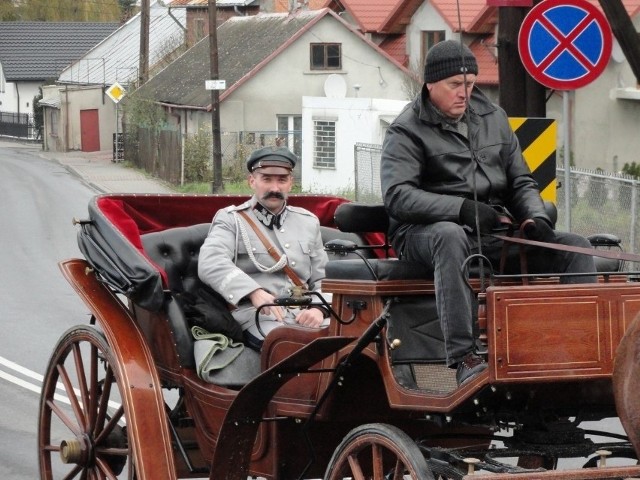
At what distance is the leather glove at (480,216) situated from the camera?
5.07m

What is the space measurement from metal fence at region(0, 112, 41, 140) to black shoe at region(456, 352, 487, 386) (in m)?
76.1

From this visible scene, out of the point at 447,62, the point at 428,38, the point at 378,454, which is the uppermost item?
the point at 428,38

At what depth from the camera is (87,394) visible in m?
6.97

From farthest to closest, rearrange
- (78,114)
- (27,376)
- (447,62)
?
1. (78,114)
2. (27,376)
3. (447,62)

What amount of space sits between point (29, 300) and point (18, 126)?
66.7 metres

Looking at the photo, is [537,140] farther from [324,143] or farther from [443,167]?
[324,143]

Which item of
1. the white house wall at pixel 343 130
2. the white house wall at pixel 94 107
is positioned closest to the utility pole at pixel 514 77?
the white house wall at pixel 343 130

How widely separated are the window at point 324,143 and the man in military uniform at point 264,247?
111 ft

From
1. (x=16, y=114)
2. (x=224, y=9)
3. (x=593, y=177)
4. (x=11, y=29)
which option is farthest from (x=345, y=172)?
(x=11, y=29)

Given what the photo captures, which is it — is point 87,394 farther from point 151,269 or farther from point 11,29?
point 11,29

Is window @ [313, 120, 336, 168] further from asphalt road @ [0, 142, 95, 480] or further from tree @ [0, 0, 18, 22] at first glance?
tree @ [0, 0, 18, 22]

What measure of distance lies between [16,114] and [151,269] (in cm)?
7973

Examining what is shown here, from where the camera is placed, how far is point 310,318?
6207 millimetres

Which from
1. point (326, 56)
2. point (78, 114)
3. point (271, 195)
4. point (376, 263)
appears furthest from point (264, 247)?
point (78, 114)
